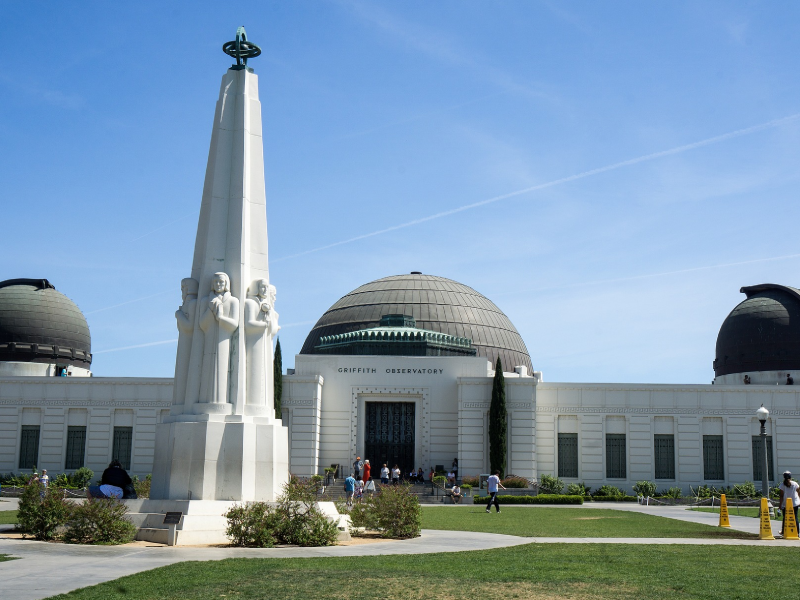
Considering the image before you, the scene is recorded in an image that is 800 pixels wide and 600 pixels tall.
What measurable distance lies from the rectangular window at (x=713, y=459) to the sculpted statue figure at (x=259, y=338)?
31649 millimetres

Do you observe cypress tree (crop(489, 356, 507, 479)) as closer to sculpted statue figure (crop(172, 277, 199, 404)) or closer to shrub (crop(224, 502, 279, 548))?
sculpted statue figure (crop(172, 277, 199, 404))

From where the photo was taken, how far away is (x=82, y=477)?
4291cm

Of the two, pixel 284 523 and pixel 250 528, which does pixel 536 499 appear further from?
pixel 250 528

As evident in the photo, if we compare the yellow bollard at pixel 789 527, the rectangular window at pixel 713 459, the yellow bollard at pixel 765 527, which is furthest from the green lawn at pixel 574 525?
the rectangular window at pixel 713 459

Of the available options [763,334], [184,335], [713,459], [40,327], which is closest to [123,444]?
[40,327]

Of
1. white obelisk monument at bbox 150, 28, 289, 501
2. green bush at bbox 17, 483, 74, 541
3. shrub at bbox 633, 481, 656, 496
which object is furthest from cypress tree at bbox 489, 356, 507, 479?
green bush at bbox 17, 483, 74, 541

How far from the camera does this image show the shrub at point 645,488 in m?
43.0

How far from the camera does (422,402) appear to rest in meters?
45.3

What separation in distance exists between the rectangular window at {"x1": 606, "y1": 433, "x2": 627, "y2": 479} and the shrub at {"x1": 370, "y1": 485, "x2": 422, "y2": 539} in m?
28.8

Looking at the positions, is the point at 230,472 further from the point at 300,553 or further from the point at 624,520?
the point at 624,520

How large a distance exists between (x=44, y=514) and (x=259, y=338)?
5.50 m

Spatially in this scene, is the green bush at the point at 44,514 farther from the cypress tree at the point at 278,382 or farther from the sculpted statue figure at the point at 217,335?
the cypress tree at the point at 278,382

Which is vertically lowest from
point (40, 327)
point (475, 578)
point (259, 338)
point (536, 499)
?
point (536, 499)

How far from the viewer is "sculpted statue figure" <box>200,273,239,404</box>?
18312 millimetres
